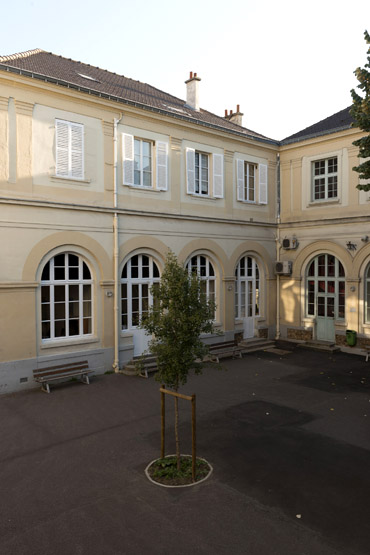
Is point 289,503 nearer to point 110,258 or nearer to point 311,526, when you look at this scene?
point 311,526

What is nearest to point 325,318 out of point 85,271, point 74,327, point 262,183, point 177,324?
point 262,183

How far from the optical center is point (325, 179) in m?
17.1

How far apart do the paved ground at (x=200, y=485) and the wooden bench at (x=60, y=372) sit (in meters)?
0.35

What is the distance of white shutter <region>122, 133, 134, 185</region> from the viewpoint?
13391 millimetres

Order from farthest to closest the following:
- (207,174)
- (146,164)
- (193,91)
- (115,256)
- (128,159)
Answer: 1. (193,91)
2. (207,174)
3. (146,164)
4. (128,159)
5. (115,256)

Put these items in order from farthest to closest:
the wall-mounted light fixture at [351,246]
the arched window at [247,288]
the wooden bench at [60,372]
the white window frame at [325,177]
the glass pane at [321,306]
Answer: the arched window at [247,288] → the glass pane at [321,306] → the white window frame at [325,177] → the wall-mounted light fixture at [351,246] → the wooden bench at [60,372]

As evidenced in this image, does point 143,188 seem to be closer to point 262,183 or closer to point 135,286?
point 135,286

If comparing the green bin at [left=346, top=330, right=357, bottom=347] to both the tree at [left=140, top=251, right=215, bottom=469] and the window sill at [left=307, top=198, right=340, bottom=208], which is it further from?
the tree at [left=140, top=251, right=215, bottom=469]

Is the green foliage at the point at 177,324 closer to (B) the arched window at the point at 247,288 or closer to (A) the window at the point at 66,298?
(A) the window at the point at 66,298

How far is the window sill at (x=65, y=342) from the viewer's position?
11.9m

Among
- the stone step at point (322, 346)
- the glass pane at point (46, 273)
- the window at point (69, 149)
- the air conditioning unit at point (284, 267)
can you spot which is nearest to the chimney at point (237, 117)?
the air conditioning unit at point (284, 267)

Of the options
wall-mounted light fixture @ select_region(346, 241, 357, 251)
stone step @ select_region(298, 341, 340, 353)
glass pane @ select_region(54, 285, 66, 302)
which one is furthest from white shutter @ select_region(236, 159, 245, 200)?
glass pane @ select_region(54, 285, 66, 302)

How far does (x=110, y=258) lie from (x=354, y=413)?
25.6 feet

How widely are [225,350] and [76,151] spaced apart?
815 cm
